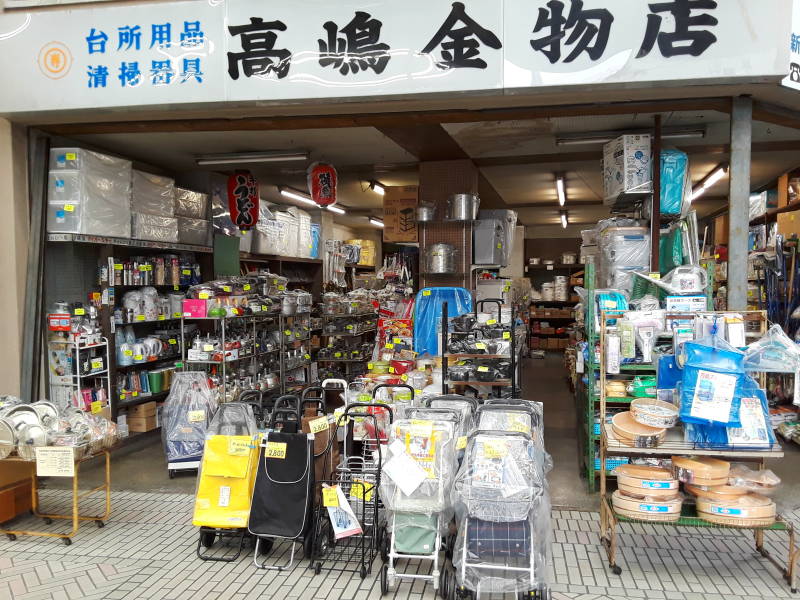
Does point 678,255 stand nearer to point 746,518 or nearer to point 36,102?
point 746,518

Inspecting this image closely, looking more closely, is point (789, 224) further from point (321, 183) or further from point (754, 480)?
point (321, 183)

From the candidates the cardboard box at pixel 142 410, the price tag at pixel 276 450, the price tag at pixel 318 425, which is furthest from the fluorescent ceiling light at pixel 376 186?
the price tag at pixel 276 450

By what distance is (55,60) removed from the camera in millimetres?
4891

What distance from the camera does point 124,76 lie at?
15.8 feet

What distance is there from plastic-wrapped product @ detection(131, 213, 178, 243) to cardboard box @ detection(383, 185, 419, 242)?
313cm

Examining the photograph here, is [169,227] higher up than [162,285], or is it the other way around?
[169,227]

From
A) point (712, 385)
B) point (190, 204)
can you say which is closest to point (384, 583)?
point (712, 385)

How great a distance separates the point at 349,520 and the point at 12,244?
13.3 ft

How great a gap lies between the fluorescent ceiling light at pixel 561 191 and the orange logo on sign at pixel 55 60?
677 cm

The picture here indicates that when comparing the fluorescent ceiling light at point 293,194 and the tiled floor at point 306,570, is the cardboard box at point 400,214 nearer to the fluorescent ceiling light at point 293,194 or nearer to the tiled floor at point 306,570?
the fluorescent ceiling light at point 293,194

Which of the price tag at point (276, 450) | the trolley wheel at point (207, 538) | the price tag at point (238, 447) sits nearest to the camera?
the price tag at point (276, 450)

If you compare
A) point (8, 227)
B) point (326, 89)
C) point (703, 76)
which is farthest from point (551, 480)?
point (8, 227)

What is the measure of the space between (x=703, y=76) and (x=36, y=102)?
215 inches

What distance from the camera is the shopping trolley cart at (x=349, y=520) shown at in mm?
3617
